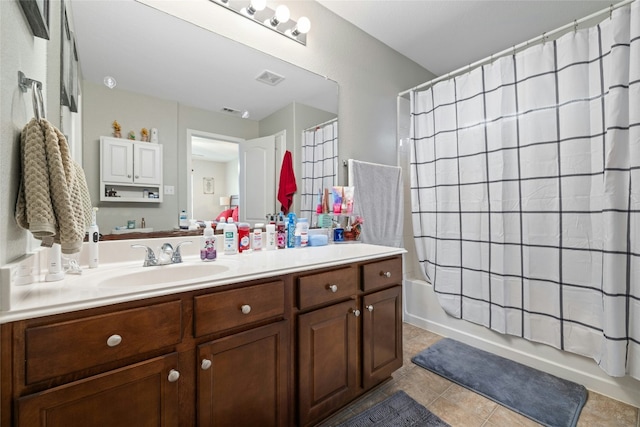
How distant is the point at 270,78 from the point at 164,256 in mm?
1231

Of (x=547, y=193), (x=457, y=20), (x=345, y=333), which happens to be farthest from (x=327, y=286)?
(x=457, y=20)

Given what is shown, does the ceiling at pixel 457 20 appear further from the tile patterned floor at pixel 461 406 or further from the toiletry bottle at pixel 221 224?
the tile patterned floor at pixel 461 406

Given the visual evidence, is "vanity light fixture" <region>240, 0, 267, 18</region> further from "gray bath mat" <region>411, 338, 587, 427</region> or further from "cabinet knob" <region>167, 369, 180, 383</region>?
"gray bath mat" <region>411, 338, 587, 427</region>

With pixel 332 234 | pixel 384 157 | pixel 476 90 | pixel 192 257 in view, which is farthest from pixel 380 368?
pixel 476 90

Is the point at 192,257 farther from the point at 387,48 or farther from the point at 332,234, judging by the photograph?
the point at 387,48

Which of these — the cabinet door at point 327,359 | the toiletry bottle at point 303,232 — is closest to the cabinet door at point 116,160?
the toiletry bottle at point 303,232

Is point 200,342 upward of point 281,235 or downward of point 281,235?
downward

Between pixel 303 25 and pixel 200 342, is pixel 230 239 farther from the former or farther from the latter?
pixel 303 25

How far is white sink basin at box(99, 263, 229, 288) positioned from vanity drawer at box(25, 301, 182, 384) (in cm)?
21

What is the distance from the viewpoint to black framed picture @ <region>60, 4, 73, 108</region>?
1085mm

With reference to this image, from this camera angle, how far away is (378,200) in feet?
7.48

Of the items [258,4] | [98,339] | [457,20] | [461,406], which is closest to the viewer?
[98,339]

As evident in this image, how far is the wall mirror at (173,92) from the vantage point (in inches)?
47.6

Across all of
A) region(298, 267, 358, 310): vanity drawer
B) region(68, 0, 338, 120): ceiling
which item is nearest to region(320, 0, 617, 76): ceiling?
region(68, 0, 338, 120): ceiling
